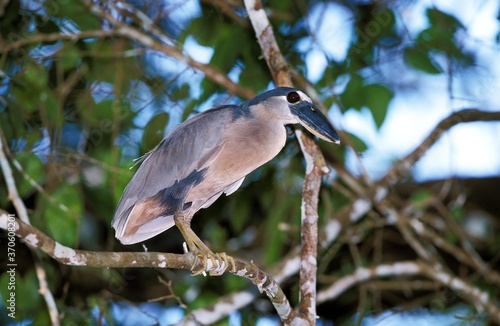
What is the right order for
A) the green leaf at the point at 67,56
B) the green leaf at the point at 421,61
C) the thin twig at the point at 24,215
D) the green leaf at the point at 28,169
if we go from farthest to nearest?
the green leaf at the point at 67,56, the green leaf at the point at 421,61, the green leaf at the point at 28,169, the thin twig at the point at 24,215

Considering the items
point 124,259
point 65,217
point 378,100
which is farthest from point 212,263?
point 378,100

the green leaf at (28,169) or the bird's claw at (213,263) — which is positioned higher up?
the bird's claw at (213,263)

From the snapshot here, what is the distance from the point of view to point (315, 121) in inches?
114

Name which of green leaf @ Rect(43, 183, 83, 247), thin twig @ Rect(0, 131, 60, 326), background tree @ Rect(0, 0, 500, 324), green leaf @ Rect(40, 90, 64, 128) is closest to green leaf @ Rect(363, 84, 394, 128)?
background tree @ Rect(0, 0, 500, 324)

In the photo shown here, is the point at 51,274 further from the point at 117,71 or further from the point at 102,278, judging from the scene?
the point at 117,71

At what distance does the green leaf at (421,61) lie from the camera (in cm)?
395

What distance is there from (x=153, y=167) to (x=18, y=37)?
1548 mm

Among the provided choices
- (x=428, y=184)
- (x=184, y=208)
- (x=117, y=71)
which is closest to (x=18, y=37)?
(x=117, y=71)

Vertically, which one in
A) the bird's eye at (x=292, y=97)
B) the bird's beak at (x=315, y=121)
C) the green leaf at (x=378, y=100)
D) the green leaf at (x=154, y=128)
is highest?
the bird's eye at (x=292, y=97)

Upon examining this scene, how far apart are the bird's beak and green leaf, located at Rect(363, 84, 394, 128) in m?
0.89

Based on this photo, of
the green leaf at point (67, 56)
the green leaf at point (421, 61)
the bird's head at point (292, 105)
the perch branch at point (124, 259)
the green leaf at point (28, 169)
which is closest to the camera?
the perch branch at point (124, 259)

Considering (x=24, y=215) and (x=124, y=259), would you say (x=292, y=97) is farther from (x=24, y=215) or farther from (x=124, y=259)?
(x=24, y=215)

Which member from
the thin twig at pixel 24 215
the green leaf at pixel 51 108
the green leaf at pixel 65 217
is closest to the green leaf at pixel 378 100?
the green leaf at pixel 65 217

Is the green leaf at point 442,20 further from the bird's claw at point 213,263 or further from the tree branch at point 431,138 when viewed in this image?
the bird's claw at point 213,263
